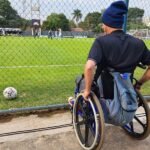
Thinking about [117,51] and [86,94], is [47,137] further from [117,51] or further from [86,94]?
[117,51]

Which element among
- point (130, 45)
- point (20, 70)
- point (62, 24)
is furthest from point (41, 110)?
point (20, 70)

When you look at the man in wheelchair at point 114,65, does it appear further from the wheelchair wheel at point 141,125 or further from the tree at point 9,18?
the tree at point 9,18

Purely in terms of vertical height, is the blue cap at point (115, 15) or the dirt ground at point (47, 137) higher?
the blue cap at point (115, 15)

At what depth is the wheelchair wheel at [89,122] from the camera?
3130 millimetres

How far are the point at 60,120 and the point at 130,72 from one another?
57.9 inches

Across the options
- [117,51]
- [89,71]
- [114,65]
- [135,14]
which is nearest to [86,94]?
[89,71]

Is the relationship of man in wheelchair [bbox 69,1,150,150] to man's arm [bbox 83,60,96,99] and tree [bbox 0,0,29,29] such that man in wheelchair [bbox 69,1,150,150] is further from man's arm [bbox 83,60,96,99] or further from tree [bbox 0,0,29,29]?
tree [bbox 0,0,29,29]

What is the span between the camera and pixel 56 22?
5199 millimetres

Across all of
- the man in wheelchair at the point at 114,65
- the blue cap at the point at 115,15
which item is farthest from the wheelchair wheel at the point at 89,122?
the blue cap at the point at 115,15

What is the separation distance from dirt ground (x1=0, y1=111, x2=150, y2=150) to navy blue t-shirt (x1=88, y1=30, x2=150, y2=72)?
37.9 inches

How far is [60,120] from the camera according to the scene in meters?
4.36

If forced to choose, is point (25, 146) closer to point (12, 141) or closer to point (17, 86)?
point (12, 141)

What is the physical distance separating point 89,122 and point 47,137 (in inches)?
26.4

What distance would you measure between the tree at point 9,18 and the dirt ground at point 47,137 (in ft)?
4.42
